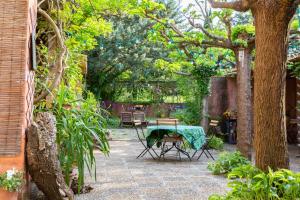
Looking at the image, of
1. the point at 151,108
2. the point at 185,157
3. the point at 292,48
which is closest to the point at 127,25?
the point at 151,108

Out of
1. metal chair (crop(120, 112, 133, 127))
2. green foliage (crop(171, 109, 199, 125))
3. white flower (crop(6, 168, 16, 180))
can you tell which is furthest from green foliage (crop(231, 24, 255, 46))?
metal chair (crop(120, 112, 133, 127))

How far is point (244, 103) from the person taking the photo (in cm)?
660

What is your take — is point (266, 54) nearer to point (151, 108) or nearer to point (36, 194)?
point (36, 194)

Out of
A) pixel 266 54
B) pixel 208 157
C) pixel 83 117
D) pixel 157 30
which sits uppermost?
pixel 157 30

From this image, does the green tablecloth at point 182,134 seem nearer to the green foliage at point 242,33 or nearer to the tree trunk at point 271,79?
the green foliage at point 242,33

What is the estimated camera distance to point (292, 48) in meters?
13.6

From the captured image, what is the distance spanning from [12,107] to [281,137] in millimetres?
2206

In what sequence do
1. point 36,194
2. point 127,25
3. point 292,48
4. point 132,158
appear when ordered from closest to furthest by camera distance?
point 36,194, point 132,158, point 292,48, point 127,25

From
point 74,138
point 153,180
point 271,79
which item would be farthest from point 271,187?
point 153,180

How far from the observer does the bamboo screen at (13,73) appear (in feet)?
9.02

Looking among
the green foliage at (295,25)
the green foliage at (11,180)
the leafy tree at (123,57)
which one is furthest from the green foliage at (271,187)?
the leafy tree at (123,57)

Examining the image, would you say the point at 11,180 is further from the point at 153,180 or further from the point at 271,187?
the point at 153,180

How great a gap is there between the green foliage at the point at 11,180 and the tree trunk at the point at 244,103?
4.74 metres

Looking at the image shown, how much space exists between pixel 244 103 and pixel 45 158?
456cm
